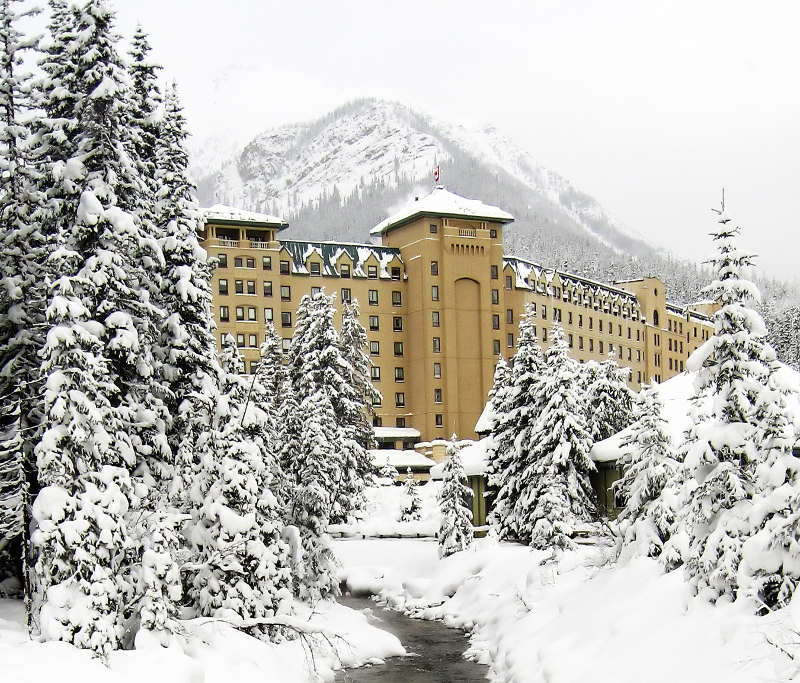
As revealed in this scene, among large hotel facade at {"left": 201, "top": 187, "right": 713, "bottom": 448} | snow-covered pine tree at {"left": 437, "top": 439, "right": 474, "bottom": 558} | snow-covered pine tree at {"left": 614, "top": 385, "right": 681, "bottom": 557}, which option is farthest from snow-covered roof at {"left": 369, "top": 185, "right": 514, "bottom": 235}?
snow-covered pine tree at {"left": 614, "top": 385, "right": 681, "bottom": 557}

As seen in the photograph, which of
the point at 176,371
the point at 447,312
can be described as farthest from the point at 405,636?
the point at 447,312

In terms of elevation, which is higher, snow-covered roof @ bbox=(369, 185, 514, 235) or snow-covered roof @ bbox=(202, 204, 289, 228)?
snow-covered roof @ bbox=(369, 185, 514, 235)

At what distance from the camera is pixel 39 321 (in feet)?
75.7

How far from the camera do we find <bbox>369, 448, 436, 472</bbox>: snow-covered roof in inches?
3401

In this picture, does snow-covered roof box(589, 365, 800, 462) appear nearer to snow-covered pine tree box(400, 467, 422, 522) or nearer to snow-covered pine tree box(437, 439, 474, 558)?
snow-covered pine tree box(437, 439, 474, 558)

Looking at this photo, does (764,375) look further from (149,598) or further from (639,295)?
(639,295)

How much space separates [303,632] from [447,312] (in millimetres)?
74875

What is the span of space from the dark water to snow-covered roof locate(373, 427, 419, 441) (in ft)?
187

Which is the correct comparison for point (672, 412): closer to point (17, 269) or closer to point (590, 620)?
point (590, 620)

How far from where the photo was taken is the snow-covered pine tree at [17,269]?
22.1 meters

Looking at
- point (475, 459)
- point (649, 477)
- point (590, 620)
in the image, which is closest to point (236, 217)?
point (475, 459)

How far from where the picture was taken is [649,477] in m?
25.4

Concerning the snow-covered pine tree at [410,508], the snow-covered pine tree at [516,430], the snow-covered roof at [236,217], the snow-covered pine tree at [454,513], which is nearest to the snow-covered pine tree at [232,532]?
the snow-covered pine tree at [516,430]

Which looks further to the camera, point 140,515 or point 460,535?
point 460,535
